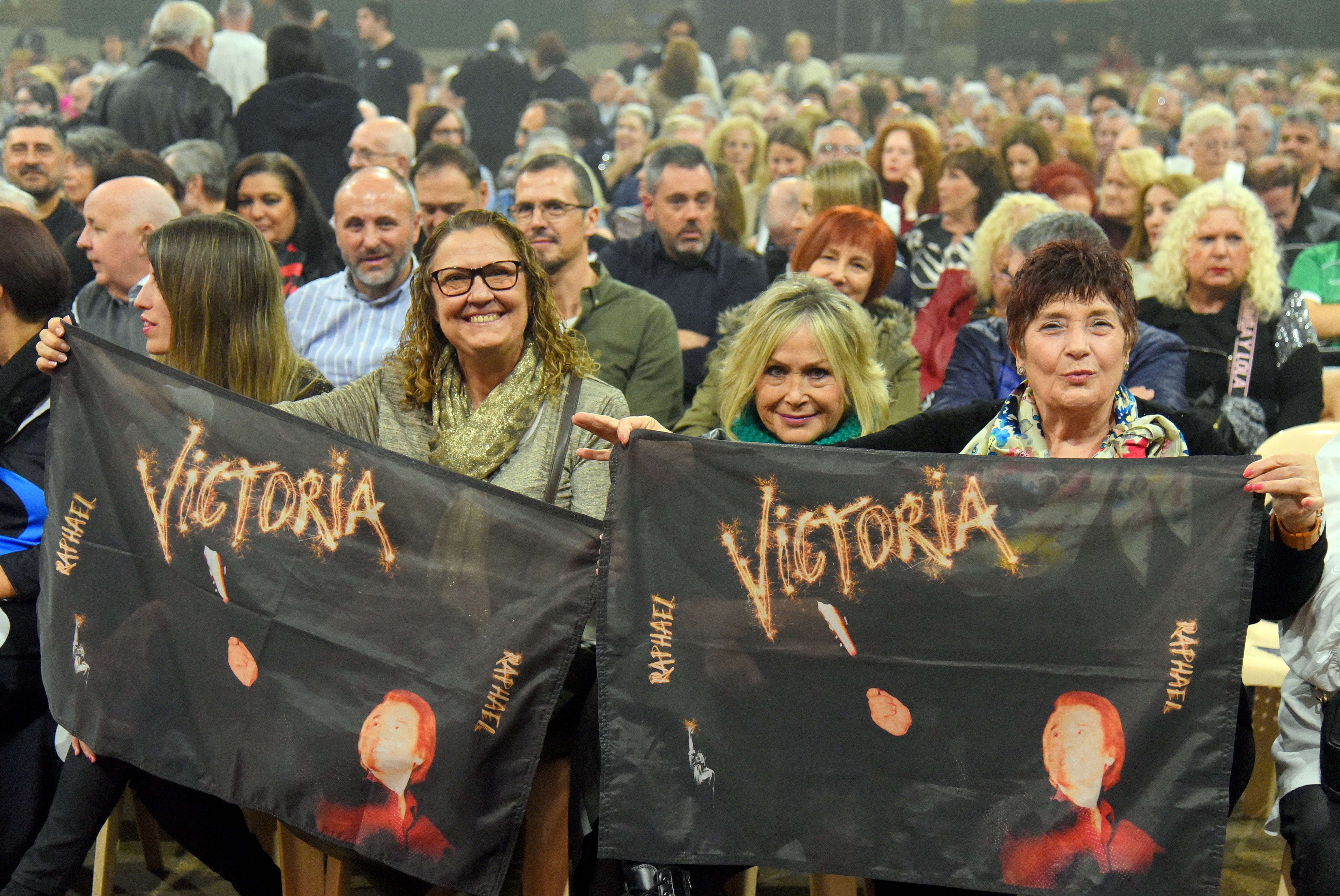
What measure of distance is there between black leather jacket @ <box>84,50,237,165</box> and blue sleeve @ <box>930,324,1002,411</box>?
16.5 ft

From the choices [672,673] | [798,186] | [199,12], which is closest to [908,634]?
[672,673]

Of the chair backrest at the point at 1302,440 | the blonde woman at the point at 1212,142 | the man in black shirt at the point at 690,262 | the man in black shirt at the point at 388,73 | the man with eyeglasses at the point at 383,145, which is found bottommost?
the chair backrest at the point at 1302,440

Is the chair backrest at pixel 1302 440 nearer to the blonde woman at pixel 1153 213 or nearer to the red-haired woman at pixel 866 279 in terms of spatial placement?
A: the red-haired woman at pixel 866 279

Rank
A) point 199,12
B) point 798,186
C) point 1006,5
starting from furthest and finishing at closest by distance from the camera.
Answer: point 1006,5 < point 199,12 < point 798,186

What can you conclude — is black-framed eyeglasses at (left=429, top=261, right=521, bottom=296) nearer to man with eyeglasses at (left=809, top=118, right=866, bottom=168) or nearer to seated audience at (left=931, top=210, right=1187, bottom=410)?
seated audience at (left=931, top=210, right=1187, bottom=410)

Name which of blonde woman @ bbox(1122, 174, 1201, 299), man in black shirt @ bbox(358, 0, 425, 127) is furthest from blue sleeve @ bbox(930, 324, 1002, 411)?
man in black shirt @ bbox(358, 0, 425, 127)

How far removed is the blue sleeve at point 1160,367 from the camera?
12.5 feet

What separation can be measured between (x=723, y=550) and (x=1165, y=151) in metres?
9.56

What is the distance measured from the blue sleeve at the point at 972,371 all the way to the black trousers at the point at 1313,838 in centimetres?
161

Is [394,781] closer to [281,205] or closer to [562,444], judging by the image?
[562,444]

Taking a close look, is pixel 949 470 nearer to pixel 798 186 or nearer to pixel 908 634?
pixel 908 634

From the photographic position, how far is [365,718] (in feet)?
8.30

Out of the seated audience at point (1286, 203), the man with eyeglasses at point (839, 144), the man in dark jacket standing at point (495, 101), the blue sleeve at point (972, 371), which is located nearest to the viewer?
the blue sleeve at point (972, 371)

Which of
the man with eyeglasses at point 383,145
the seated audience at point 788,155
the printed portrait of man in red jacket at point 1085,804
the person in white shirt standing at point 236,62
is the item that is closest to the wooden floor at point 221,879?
the printed portrait of man in red jacket at point 1085,804
